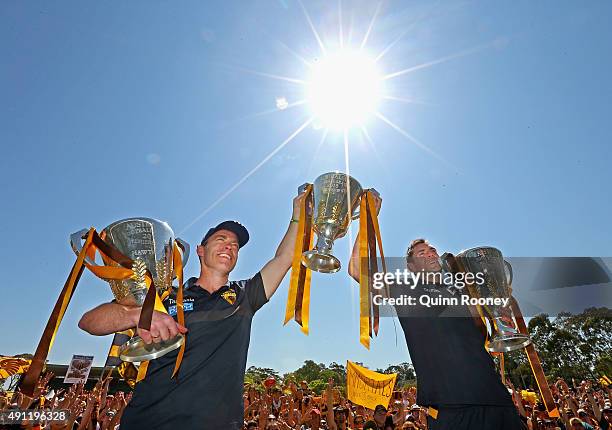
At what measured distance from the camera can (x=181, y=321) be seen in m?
2.40

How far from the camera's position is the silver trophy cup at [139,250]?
252cm

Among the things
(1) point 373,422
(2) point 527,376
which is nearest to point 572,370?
(2) point 527,376

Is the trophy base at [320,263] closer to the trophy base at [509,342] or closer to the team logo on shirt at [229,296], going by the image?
the team logo on shirt at [229,296]

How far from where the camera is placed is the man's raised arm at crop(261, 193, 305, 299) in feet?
10.3

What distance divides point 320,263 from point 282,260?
1.86 ft

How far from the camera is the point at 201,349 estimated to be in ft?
8.17

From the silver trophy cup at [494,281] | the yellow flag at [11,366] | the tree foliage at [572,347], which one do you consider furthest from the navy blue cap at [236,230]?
the tree foliage at [572,347]

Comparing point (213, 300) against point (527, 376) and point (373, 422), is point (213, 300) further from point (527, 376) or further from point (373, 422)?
point (527, 376)

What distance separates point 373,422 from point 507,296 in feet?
18.7

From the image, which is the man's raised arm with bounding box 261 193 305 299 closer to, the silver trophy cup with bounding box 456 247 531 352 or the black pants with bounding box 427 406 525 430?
the silver trophy cup with bounding box 456 247 531 352

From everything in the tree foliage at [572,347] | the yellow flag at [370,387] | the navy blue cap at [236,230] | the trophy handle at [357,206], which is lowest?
the navy blue cap at [236,230]

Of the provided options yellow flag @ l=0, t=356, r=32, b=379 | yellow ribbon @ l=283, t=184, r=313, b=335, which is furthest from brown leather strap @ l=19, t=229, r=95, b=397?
yellow flag @ l=0, t=356, r=32, b=379
